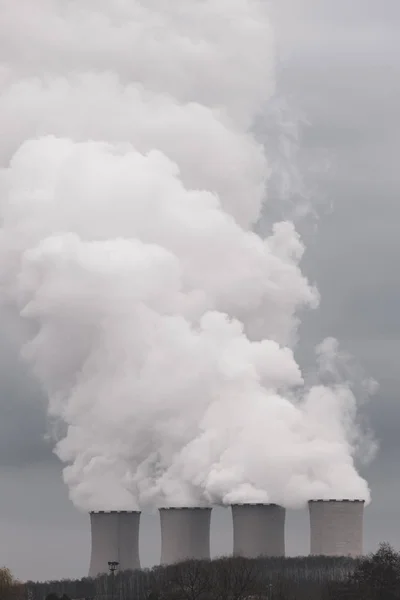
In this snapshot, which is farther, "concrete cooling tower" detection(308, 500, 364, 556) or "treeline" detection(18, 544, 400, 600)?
"concrete cooling tower" detection(308, 500, 364, 556)

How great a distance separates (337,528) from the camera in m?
83.2

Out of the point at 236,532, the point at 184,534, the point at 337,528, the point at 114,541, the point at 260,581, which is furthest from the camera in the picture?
the point at 114,541

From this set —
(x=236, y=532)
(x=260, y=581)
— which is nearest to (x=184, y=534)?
(x=236, y=532)

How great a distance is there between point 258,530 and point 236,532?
1367 millimetres

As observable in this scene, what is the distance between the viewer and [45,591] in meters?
103

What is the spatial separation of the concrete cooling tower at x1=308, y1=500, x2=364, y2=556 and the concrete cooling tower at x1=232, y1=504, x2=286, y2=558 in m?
2.40

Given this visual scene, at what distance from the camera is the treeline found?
74.2 meters

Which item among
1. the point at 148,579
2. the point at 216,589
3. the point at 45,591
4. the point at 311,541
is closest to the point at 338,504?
the point at 311,541

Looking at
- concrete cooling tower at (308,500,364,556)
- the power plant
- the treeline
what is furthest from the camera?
the power plant

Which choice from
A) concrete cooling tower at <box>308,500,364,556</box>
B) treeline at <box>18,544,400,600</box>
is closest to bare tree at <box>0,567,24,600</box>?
treeline at <box>18,544,400,600</box>

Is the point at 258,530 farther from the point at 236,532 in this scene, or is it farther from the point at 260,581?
the point at 260,581

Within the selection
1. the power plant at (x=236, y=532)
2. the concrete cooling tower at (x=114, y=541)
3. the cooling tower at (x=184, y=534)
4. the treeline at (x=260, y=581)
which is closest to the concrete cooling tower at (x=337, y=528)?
the power plant at (x=236, y=532)

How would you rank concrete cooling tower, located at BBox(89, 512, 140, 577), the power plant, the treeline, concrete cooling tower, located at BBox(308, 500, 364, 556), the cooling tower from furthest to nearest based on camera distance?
concrete cooling tower, located at BBox(89, 512, 140, 577)
the cooling tower
the power plant
concrete cooling tower, located at BBox(308, 500, 364, 556)
the treeline

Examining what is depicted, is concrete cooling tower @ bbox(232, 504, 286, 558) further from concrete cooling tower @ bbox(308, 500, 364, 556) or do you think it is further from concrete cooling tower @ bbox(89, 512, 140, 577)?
concrete cooling tower @ bbox(89, 512, 140, 577)
